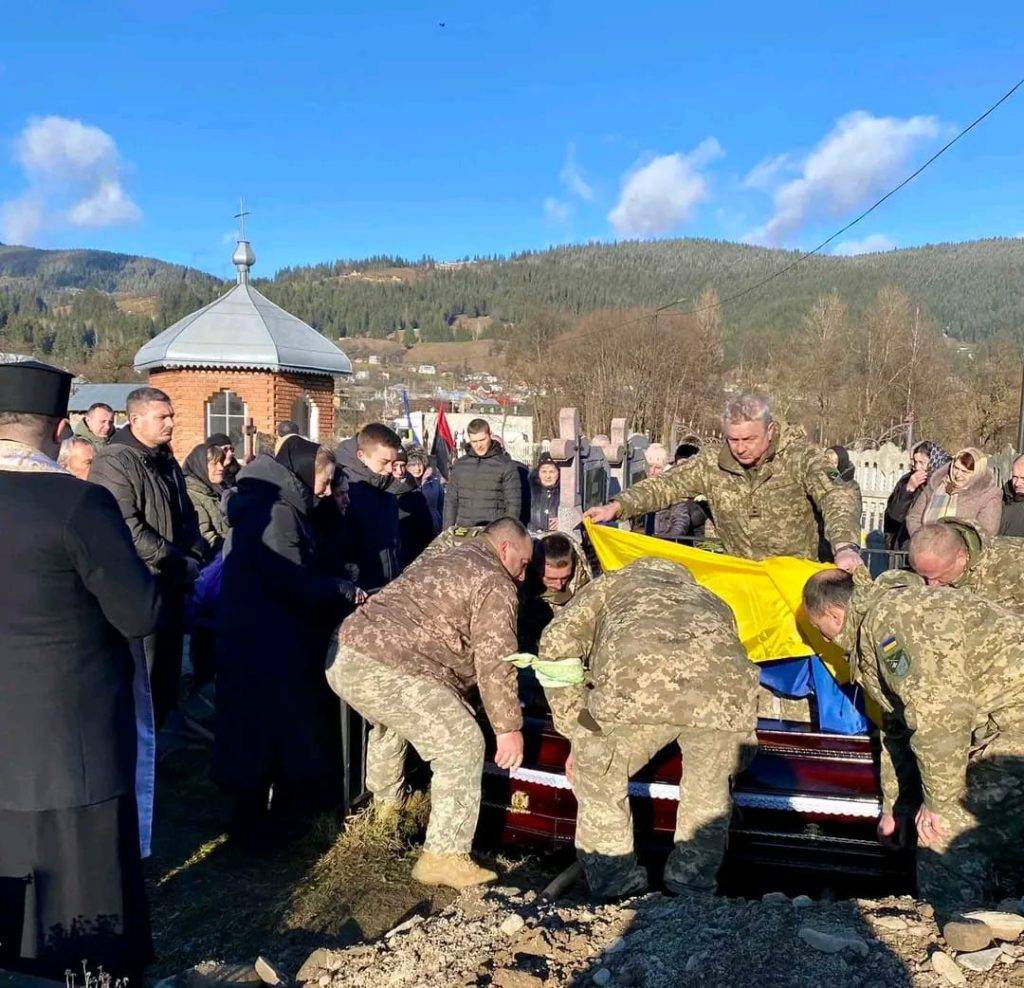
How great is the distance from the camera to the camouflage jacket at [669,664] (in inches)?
151

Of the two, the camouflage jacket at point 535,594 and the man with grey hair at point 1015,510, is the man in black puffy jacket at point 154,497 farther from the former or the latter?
the man with grey hair at point 1015,510

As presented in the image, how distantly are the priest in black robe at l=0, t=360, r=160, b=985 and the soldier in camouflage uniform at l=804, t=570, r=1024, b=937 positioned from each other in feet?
9.46

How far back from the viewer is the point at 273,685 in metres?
4.55

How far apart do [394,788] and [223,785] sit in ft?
2.91

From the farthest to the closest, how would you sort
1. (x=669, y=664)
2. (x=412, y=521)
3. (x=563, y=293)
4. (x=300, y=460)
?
(x=563, y=293) → (x=412, y=521) → (x=300, y=460) → (x=669, y=664)

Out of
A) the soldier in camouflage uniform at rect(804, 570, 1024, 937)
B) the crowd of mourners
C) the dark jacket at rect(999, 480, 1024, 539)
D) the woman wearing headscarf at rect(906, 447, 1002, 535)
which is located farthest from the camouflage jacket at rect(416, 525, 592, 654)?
the dark jacket at rect(999, 480, 1024, 539)

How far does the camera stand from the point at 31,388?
2.78 meters

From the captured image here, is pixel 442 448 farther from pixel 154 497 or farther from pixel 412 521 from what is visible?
pixel 154 497

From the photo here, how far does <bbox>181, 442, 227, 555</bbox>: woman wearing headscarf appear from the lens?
774 cm

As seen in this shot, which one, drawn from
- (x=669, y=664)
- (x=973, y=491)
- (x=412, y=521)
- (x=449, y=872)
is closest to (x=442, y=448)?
(x=412, y=521)

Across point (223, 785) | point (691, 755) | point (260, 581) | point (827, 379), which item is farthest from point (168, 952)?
point (827, 379)

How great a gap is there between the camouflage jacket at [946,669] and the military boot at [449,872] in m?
2.03

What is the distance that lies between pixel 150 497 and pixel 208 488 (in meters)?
2.64

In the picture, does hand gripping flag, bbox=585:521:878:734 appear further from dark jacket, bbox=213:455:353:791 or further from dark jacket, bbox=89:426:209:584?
dark jacket, bbox=89:426:209:584
